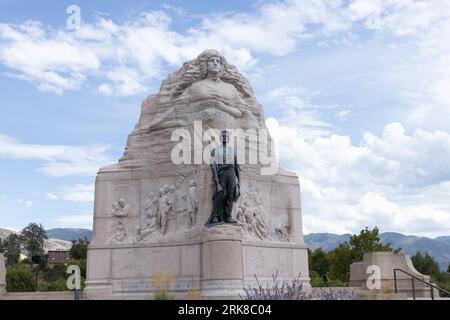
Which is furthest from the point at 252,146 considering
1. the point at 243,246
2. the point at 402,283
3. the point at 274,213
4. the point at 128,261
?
the point at 402,283

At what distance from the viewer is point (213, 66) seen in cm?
2417

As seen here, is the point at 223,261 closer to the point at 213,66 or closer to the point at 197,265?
the point at 197,265

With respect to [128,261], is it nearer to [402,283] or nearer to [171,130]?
[171,130]

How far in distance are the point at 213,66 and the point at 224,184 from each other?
577cm

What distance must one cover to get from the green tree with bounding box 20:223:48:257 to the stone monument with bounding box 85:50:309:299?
73.1m

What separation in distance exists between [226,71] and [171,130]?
317 cm

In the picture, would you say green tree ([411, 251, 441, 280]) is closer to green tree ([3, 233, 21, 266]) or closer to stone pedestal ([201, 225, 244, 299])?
green tree ([3, 233, 21, 266])

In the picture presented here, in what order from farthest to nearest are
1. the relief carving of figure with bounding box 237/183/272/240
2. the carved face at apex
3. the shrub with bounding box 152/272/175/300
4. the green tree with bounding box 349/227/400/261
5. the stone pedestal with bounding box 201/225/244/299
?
the green tree with bounding box 349/227/400/261 < the carved face at apex < the relief carving of figure with bounding box 237/183/272/240 < the stone pedestal with bounding box 201/225/244/299 < the shrub with bounding box 152/272/175/300

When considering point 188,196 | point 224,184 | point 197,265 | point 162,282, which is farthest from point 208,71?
point 162,282

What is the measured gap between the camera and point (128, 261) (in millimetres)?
22438

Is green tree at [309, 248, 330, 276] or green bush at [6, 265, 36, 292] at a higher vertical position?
green tree at [309, 248, 330, 276]

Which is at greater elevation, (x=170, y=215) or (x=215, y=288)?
(x=170, y=215)

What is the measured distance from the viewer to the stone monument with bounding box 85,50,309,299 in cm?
2173

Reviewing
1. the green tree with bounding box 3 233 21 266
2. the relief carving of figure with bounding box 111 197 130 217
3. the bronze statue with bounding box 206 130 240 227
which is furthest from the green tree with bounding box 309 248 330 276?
the bronze statue with bounding box 206 130 240 227
